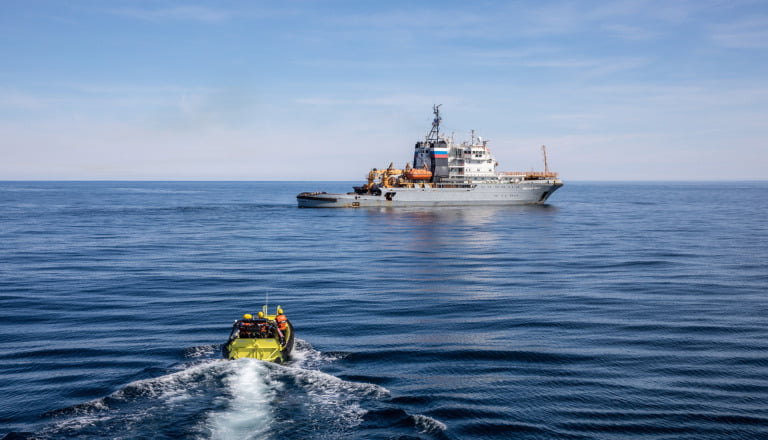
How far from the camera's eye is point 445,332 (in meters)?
29.0

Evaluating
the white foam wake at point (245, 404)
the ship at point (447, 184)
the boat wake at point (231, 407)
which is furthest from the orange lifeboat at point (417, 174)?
the white foam wake at point (245, 404)

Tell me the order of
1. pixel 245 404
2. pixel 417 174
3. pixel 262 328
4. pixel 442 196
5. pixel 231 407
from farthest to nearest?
1. pixel 417 174
2. pixel 442 196
3. pixel 262 328
4. pixel 245 404
5. pixel 231 407

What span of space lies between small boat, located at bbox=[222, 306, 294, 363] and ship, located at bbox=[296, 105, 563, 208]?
97.1m

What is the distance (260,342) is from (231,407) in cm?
422

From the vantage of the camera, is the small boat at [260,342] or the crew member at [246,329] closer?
the small boat at [260,342]

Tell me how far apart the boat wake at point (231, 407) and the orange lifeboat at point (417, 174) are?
10134cm

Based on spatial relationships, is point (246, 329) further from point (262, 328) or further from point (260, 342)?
point (260, 342)

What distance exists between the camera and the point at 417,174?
12244 centimetres

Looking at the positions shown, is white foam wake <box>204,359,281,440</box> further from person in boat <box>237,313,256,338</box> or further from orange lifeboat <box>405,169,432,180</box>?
orange lifeboat <box>405,169,432,180</box>

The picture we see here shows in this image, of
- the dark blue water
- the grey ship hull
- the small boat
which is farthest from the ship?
the small boat

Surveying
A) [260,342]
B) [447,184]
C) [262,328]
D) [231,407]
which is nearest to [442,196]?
[447,184]

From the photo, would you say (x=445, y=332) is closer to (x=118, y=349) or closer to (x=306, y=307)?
(x=306, y=307)

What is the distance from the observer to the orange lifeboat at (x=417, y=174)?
122375mm

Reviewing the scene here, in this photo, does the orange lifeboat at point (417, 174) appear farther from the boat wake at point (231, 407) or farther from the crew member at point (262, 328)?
the boat wake at point (231, 407)
